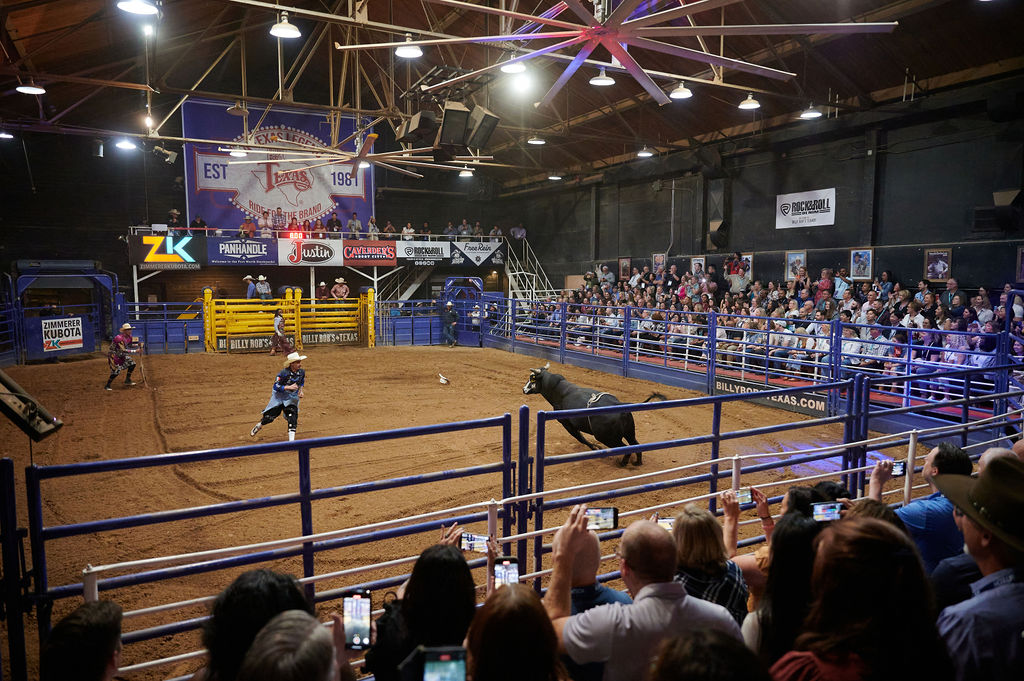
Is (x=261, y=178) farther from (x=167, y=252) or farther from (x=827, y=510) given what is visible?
(x=827, y=510)

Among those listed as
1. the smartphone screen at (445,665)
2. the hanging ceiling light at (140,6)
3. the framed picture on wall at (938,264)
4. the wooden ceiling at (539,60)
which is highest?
the wooden ceiling at (539,60)

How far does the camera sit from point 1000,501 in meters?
1.97

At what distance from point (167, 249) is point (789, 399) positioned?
70.2 ft

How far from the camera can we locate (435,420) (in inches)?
417

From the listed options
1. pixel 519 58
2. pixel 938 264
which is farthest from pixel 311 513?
pixel 938 264

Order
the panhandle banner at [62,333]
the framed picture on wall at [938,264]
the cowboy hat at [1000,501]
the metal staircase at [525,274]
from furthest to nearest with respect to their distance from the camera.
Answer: the metal staircase at [525,274], the panhandle banner at [62,333], the framed picture on wall at [938,264], the cowboy hat at [1000,501]

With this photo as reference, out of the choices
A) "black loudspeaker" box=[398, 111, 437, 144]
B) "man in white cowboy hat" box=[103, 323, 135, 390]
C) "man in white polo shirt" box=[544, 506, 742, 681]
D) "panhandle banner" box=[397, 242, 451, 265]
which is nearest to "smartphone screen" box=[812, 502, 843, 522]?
"man in white polo shirt" box=[544, 506, 742, 681]

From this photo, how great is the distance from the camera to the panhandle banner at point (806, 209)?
18.0m

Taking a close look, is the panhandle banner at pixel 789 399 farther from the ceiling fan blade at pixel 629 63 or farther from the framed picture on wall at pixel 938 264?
the framed picture on wall at pixel 938 264

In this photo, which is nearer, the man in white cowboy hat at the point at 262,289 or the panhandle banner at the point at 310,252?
the man in white cowboy hat at the point at 262,289

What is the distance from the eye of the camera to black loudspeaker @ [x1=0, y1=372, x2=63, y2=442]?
11.6ft

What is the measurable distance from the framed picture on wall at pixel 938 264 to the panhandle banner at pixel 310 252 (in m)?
20.0

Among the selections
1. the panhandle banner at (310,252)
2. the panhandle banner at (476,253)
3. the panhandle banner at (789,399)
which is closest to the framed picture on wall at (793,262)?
the panhandle banner at (789,399)

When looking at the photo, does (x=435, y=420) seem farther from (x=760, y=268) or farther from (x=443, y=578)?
(x=760, y=268)
